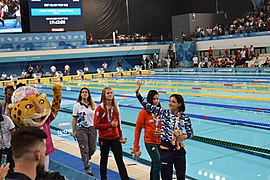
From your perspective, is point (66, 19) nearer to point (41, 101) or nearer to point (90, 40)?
point (90, 40)

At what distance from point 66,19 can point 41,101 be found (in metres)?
26.4

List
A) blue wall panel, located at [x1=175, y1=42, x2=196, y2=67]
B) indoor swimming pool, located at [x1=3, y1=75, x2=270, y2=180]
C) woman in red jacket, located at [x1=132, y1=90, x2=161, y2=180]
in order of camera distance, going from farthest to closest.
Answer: blue wall panel, located at [x1=175, y1=42, x2=196, y2=67] → indoor swimming pool, located at [x1=3, y1=75, x2=270, y2=180] → woman in red jacket, located at [x1=132, y1=90, x2=161, y2=180]

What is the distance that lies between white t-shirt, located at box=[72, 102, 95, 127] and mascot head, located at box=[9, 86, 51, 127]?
1.29 m

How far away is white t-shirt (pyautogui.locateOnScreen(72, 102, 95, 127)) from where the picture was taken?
5164mm

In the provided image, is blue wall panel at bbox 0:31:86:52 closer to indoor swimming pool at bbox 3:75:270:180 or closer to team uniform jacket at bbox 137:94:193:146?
indoor swimming pool at bbox 3:75:270:180

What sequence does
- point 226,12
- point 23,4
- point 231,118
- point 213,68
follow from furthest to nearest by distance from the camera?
Answer: point 226,12, point 23,4, point 213,68, point 231,118

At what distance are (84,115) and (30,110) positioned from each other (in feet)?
4.97

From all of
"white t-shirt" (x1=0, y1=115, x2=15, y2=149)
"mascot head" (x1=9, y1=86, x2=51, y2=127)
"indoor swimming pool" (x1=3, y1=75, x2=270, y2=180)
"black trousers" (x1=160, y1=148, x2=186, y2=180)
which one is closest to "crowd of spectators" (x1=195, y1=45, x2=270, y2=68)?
"indoor swimming pool" (x1=3, y1=75, x2=270, y2=180)

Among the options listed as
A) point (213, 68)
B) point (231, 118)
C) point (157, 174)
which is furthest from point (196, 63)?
point (157, 174)

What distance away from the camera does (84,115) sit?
17.0ft

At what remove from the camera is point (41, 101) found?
3805 millimetres

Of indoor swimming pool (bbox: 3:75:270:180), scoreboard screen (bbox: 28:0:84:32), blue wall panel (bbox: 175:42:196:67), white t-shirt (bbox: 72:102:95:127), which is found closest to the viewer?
white t-shirt (bbox: 72:102:95:127)

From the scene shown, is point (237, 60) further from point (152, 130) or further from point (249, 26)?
point (152, 130)

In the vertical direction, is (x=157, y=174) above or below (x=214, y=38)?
below
